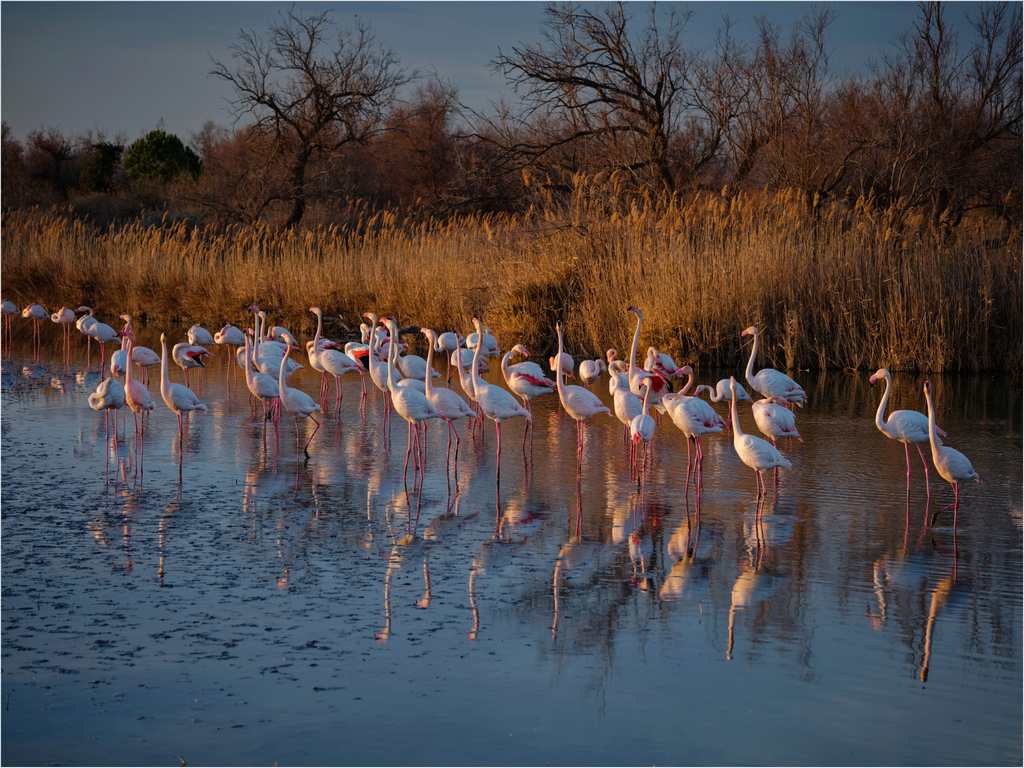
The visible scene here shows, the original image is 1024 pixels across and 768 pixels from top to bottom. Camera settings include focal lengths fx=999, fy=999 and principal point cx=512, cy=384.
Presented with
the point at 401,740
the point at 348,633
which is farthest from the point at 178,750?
the point at 348,633

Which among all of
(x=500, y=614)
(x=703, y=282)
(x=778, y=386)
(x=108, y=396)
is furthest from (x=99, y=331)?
(x=500, y=614)

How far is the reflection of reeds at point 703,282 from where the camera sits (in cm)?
1359

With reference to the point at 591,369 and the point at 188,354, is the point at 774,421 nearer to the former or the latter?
the point at 591,369

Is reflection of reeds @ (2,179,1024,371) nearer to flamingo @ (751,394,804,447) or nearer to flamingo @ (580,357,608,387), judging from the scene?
flamingo @ (580,357,608,387)

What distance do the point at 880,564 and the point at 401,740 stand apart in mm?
2984

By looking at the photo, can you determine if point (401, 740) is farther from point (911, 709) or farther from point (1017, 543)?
point (1017, 543)

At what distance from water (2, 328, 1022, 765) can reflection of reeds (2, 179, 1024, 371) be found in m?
6.12

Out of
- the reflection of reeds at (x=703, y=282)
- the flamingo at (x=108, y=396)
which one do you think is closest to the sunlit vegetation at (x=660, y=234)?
the reflection of reeds at (x=703, y=282)

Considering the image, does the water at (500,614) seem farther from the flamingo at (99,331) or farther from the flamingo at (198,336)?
the flamingo at (99,331)

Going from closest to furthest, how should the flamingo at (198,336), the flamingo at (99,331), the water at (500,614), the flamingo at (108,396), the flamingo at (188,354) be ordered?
the water at (500,614)
the flamingo at (108,396)
the flamingo at (188,354)
the flamingo at (198,336)
the flamingo at (99,331)

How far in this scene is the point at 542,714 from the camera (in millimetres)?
3553

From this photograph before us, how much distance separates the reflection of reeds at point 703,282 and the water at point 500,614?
20.1 ft

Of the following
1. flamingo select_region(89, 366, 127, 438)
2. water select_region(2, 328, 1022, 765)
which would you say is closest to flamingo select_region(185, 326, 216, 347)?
flamingo select_region(89, 366, 127, 438)

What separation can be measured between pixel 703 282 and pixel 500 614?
10334 mm
